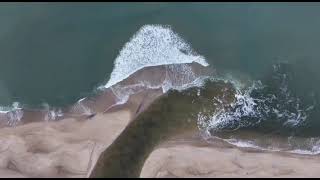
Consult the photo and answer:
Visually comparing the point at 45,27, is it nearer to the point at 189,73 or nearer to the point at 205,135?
the point at 189,73

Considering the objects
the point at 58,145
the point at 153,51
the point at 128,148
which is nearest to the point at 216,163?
the point at 128,148

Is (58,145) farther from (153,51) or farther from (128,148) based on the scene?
(153,51)

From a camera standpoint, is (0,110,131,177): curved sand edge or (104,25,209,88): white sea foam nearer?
(0,110,131,177): curved sand edge

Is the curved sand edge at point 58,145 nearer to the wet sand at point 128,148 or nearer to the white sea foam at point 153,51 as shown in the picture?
the wet sand at point 128,148

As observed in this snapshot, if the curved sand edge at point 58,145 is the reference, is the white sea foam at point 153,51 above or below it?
above

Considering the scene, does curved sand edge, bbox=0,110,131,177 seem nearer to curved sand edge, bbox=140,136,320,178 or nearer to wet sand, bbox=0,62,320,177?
wet sand, bbox=0,62,320,177

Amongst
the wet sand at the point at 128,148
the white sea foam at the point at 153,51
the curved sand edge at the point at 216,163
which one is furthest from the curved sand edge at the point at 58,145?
the white sea foam at the point at 153,51

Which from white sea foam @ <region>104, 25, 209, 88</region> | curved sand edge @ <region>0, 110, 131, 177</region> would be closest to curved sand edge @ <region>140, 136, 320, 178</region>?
curved sand edge @ <region>0, 110, 131, 177</region>

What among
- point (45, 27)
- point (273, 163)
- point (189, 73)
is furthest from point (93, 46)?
point (273, 163)
